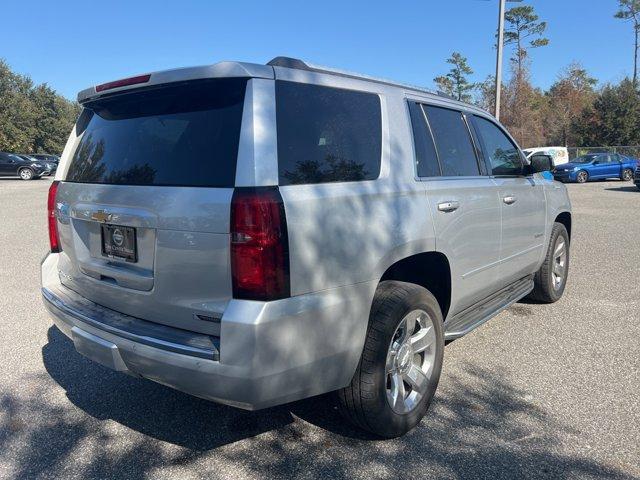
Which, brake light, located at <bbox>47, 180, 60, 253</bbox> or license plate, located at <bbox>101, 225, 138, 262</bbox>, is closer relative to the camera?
license plate, located at <bbox>101, 225, 138, 262</bbox>

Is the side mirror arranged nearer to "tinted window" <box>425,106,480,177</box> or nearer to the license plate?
"tinted window" <box>425,106,480,177</box>

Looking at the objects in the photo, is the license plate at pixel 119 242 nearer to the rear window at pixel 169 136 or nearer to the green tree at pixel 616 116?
the rear window at pixel 169 136

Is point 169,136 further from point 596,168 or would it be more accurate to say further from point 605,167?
point 605,167

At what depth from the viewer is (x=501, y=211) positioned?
4.04 m

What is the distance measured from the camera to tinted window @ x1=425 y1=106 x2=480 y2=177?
357 cm

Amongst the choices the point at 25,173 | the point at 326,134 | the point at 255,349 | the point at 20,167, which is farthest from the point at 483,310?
the point at 25,173

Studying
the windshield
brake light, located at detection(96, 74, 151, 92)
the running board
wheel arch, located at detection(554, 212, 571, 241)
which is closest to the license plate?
brake light, located at detection(96, 74, 151, 92)

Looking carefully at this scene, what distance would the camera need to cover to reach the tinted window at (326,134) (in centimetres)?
247

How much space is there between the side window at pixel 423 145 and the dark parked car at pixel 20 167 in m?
30.9

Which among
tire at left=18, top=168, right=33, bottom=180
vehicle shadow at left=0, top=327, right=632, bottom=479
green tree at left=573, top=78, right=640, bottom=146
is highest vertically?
green tree at left=573, top=78, right=640, bottom=146

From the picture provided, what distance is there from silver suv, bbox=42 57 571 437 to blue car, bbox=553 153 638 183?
24909 mm

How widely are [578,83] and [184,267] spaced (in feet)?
202

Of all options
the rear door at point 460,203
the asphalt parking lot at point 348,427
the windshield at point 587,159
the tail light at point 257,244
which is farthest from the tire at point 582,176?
the tail light at point 257,244

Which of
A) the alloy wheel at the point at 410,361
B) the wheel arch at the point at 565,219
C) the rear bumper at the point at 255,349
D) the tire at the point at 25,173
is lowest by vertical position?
the alloy wheel at the point at 410,361
